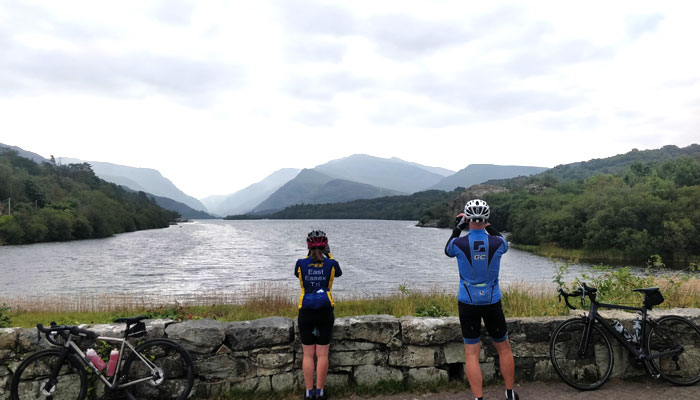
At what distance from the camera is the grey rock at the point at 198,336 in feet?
18.0

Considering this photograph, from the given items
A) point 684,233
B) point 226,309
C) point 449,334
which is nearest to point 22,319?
point 226,309

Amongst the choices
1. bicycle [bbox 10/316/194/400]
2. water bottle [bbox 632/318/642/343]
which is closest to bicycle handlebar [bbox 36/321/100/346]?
bicycle [bbox 10/316/194/400]

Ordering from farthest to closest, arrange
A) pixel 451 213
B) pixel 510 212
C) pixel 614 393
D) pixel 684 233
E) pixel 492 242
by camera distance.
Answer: pixel 451 213 → pixel 510 212 → pixel 684 233 → pixel 614 393 → pixel 492 242

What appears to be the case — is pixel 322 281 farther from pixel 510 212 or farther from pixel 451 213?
pixel 451 213

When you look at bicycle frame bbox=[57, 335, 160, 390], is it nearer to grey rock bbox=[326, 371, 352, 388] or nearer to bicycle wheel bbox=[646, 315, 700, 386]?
grey rock bbox=[326, 371, 352, 388]

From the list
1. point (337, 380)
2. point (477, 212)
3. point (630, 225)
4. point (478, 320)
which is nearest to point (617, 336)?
point (478, 320)

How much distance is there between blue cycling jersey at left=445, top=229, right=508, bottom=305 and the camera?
16.1 feet

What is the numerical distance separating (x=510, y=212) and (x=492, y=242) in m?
116

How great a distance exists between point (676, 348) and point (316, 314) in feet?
17.0

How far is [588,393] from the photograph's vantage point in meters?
5.51

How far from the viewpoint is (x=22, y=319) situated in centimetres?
1605

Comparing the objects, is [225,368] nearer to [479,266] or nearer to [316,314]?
[316,314]

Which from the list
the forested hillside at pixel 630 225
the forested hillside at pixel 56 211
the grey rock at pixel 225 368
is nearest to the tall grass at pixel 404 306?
the grey rock at pixel 225 368

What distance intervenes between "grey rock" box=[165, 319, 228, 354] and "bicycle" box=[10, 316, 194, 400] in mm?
158
